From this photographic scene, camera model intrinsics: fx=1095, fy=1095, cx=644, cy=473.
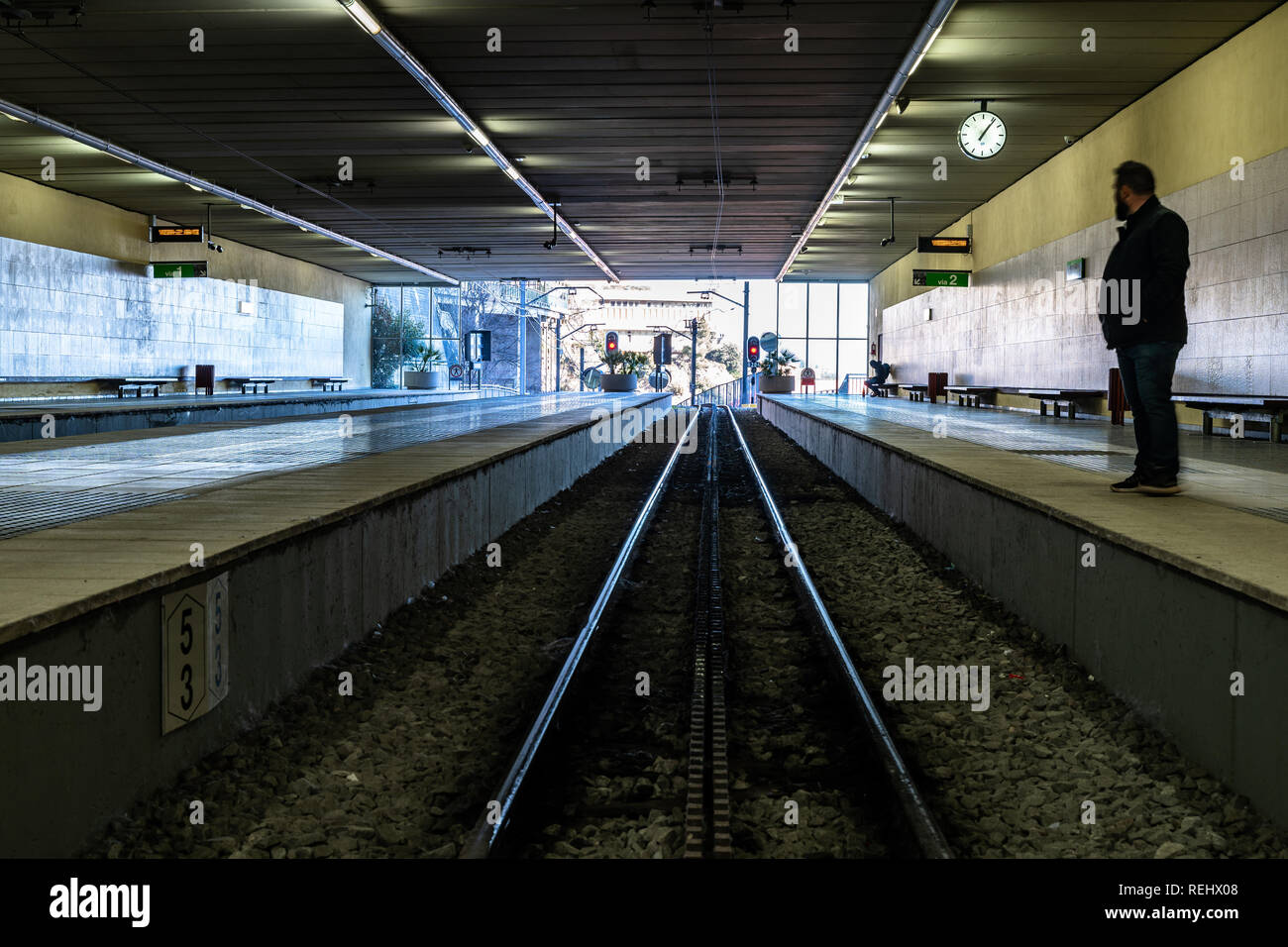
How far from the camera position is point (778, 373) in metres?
46.5

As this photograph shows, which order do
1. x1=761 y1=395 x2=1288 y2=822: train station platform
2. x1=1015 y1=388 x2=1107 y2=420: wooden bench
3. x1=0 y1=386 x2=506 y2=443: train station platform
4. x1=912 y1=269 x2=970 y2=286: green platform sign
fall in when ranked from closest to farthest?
1. x1=761 y1=395 x2=1288 y2=822: train station platform
2. x1=0 y1=386 x2=506 y2=443: train station platform
3. x1=1015 y1=388 x2=1107 y2=420: wooden bench
4. x1=912 y1=269 x2=970 y2=286: green platform sign

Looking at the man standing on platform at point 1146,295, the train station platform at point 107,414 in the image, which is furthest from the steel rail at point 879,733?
the train station platform at point 107,414

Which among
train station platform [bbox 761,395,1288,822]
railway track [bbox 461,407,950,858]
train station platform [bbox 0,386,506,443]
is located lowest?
railway track [bbox 461,407,950,858]

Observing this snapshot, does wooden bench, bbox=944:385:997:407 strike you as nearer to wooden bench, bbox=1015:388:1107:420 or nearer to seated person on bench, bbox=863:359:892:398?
wooden bench, bbox=1015:388:1107:420

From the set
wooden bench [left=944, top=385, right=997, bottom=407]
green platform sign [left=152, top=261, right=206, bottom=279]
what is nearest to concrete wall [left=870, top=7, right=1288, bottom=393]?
wooden bench [left=944, top=385, right=997, bottom=407]

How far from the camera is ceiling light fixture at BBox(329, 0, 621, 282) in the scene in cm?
1295

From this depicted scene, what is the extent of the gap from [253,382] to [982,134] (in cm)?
2268

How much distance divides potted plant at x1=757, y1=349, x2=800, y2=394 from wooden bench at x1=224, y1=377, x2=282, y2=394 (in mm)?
20465

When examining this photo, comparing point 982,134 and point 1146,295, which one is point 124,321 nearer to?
point 982,134

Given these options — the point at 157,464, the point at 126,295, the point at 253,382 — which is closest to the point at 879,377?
the point at 253,382

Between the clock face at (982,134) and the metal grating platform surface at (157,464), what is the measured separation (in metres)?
9.12

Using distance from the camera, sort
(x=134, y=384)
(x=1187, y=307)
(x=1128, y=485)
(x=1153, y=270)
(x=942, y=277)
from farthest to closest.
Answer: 1. (x=942, y=277)
2. (x=134, y=384)
3. (x=1187, y=307)
4. (x=1128, y=485)
5. (x=1153, y=270)
